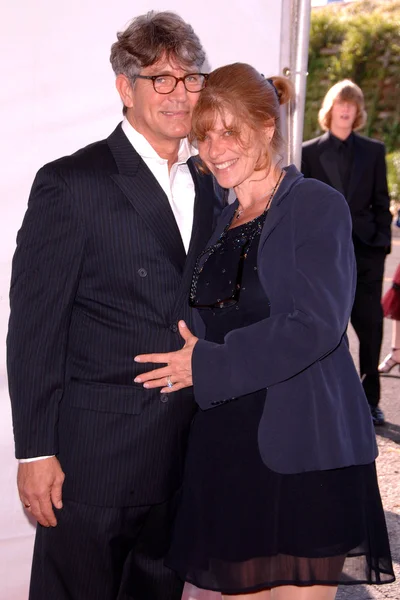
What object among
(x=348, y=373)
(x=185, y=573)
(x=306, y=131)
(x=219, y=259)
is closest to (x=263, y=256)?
(x=219, y=259)

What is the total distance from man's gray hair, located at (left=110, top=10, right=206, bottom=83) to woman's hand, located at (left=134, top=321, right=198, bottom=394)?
0.79 m

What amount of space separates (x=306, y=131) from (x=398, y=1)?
513cm

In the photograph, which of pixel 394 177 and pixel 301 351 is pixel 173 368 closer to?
pixel 301 351

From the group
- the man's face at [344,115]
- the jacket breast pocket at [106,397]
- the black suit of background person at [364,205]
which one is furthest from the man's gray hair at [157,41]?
the man's face at [344,115]

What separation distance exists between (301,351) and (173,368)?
0.41m

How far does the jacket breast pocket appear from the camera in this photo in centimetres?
260

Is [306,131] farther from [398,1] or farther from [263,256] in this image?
[263,256]

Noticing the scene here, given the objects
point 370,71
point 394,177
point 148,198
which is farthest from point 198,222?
point 370,71

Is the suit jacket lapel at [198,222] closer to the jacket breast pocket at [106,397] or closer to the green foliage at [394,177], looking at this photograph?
the jacket breast pocket at [106,397]

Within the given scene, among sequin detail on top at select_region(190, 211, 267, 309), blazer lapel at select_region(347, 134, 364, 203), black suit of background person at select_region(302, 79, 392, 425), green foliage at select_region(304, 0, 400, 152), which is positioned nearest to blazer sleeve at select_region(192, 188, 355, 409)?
sequin detail on top at select_region(190, 211, 267, 309)

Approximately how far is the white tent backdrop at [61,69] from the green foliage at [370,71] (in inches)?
716

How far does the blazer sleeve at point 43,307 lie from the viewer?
249 cm

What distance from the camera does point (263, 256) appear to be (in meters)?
2.45

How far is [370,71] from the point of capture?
70.3ft
